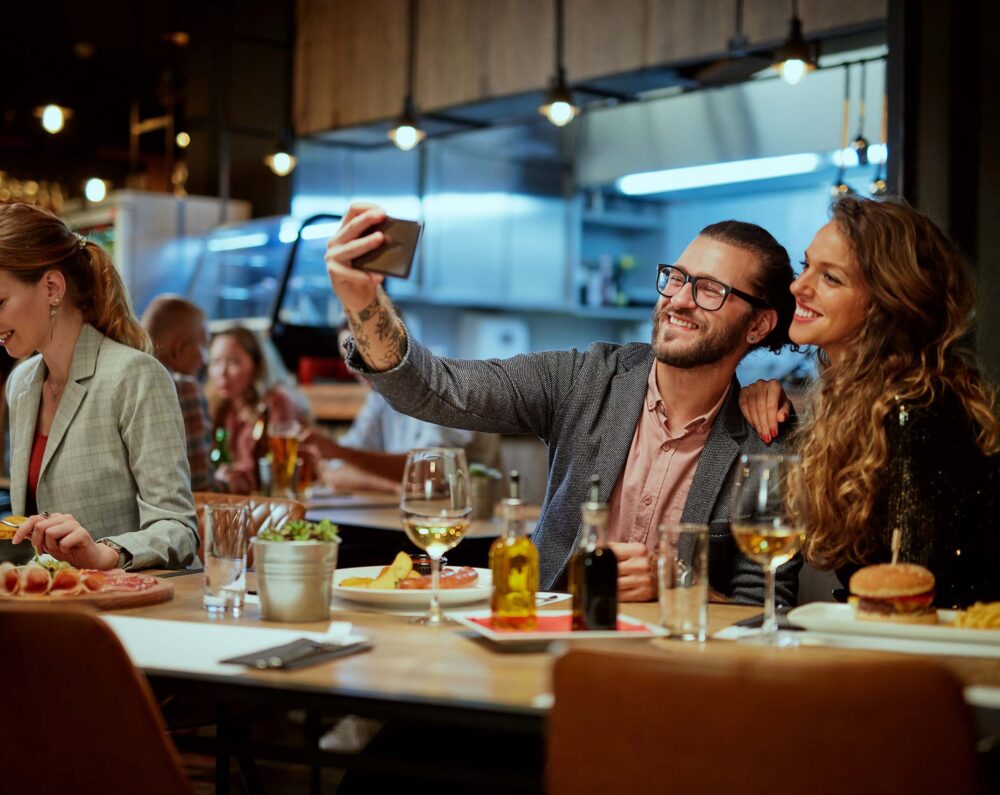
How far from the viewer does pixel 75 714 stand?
138 cm

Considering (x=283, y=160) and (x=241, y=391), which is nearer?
(x=241, y=391)

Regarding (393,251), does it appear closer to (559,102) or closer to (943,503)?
(943,503)

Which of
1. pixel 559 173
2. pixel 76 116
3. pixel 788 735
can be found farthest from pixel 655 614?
pixel 76 116

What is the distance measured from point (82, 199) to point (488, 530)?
7.42 metres

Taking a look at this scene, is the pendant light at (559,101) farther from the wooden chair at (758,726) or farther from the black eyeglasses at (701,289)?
the wooden chair at (758,726)

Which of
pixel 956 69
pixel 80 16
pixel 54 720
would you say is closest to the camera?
pixel 54 720

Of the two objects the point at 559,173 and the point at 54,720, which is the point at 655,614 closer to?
the point at 54,720

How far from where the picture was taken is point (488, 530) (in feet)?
10.9

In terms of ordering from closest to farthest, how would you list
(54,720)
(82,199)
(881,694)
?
(881,694) < (54,720) < (82,199)

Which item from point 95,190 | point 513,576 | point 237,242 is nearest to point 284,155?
point 237,242

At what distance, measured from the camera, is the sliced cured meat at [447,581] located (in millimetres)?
1918

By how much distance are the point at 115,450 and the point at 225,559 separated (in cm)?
83

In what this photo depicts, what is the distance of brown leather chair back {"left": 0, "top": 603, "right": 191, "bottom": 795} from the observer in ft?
4.38

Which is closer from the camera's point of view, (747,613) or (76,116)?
(747,613)
